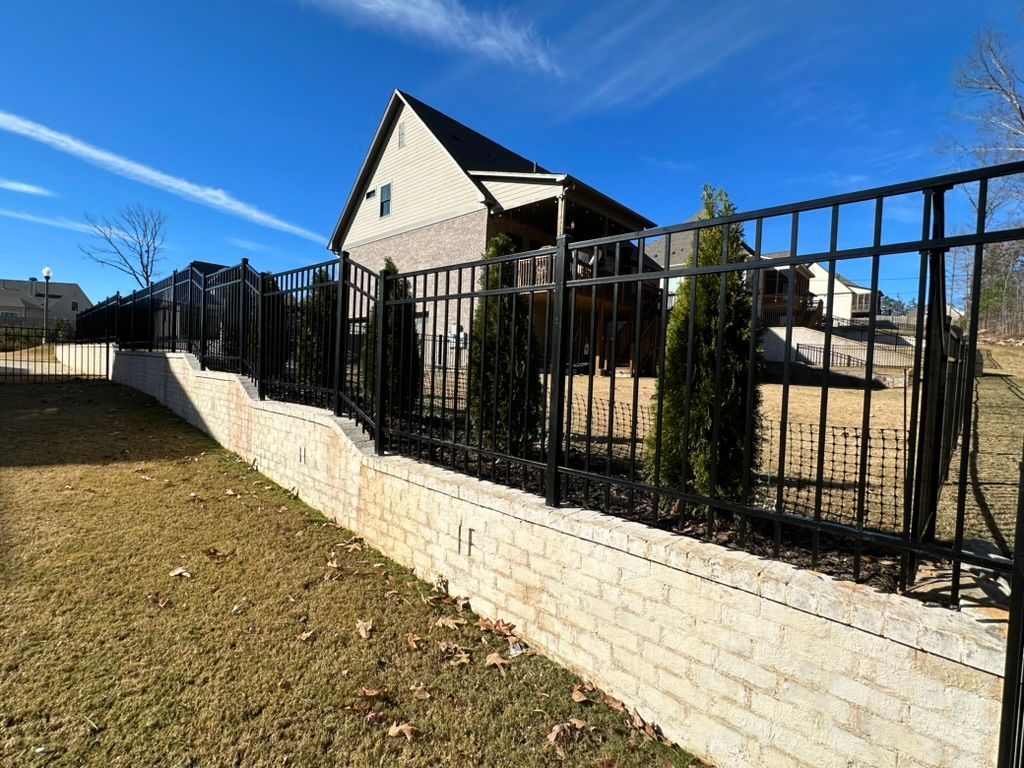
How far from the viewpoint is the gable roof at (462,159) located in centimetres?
1723

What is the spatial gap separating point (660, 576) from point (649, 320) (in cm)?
1652

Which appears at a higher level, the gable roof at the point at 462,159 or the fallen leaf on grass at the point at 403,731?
the gable roof at the point at 462,159

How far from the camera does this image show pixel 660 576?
246 centimetres

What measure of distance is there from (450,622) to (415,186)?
63.9 ft

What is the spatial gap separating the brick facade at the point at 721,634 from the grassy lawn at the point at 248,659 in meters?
0.23

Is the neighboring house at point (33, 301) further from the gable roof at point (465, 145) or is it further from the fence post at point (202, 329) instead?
the fence post at point (202, 329)

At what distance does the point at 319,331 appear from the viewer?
6.21 meters

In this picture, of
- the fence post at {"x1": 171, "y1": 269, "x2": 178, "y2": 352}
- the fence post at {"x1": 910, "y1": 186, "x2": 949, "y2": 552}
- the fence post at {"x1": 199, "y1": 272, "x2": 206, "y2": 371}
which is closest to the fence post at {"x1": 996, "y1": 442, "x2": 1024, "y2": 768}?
the fence post at {"x1": 910, "y1": 186, "x2": 949, "y2": 552}

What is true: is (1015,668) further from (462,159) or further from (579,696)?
(462,159)

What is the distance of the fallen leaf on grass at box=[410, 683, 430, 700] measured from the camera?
2.65 m

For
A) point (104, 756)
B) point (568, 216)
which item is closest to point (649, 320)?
point (568, 216)

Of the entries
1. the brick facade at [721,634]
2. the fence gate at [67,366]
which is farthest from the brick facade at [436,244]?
the brick facade at [721,634]

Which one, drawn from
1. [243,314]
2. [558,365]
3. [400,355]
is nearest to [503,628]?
[558,365]

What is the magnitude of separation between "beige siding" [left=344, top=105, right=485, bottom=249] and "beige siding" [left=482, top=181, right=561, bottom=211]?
652 millimetres
